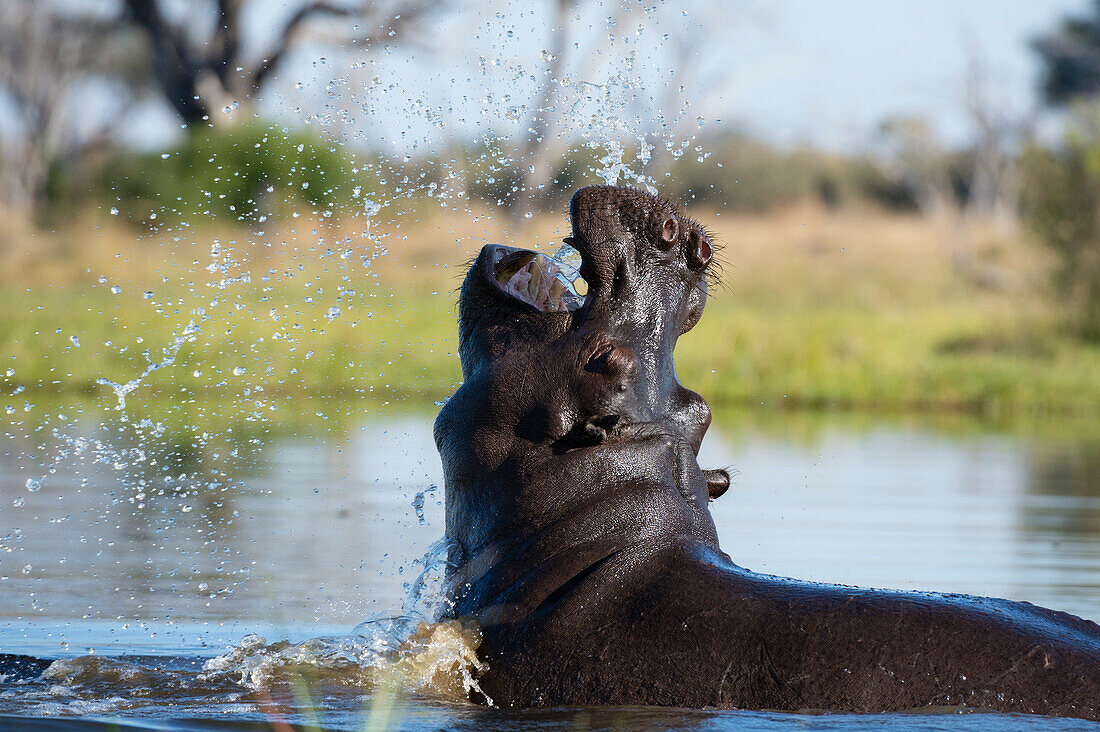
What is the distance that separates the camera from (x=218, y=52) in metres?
28.2

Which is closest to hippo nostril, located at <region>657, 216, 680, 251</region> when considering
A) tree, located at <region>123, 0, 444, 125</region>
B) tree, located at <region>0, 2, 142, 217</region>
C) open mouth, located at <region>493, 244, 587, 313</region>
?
open mouth, located at <region>493, 244, 587, 313</region>

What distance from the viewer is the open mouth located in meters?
4.19

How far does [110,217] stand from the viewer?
22.9m

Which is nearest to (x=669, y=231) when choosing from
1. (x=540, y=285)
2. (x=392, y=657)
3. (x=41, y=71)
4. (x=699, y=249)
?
(x=699, y=249)

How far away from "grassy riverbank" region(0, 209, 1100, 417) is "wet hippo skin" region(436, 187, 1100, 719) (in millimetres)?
10655

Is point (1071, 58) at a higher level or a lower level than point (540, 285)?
higher

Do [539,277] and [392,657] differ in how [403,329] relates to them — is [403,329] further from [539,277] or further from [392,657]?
[392,657]

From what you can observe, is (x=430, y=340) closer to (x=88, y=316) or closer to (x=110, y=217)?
(x=88, y=316)

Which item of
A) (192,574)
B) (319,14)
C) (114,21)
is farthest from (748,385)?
(114,21)

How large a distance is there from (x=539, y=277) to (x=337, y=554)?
2.93 m

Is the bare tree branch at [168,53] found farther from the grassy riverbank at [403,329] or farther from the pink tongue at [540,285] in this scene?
the pink tongue at [540,285]

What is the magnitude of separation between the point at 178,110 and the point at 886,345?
49.9 ft

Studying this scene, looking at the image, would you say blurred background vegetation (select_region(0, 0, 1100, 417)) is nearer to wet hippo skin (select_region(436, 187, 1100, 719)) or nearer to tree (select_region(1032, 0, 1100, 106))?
wet hippo skin (select_region(436, 187, 1100, 719))

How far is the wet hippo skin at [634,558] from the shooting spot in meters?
3.49
